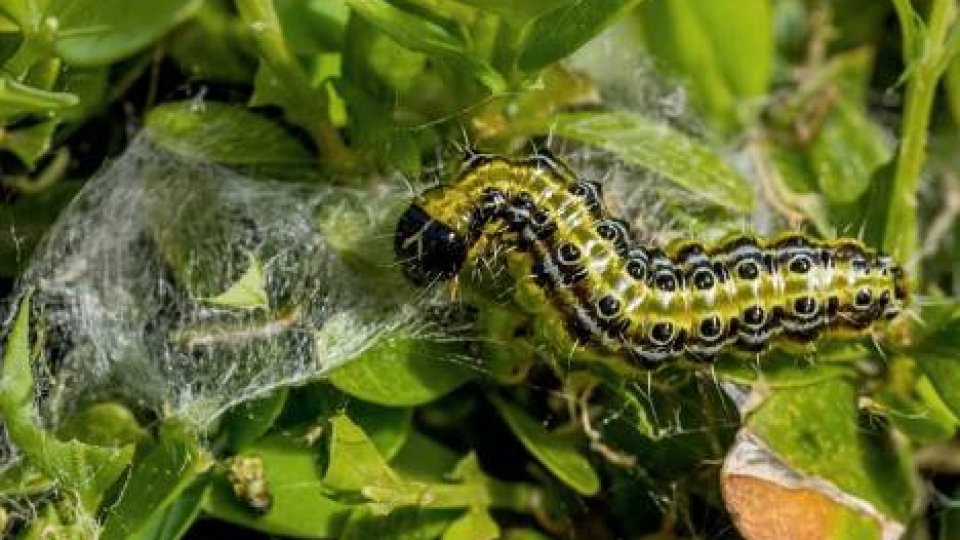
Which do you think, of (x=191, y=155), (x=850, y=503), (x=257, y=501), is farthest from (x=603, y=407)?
(x=191, y=155)

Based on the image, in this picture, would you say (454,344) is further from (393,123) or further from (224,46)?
(224,46)

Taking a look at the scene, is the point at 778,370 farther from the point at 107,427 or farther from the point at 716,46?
the point at 107,427

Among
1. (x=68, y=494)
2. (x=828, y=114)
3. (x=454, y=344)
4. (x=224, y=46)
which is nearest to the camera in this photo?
(x=68, y=494)

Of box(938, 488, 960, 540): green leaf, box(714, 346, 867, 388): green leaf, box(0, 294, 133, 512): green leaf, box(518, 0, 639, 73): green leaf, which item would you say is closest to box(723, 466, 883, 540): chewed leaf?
box(714, 346, 867, 388): green leaf

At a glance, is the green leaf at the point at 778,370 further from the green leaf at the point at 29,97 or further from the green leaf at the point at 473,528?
the green leaf at the point at 29,97

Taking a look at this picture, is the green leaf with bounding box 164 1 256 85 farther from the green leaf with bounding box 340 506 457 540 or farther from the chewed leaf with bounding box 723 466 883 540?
the chewed leaf with bounding box 723 466 883 540

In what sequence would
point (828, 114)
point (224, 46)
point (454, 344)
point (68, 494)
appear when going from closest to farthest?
point (68, 494)
point (454, 344)
point (224, 46)
point (828, 114)
